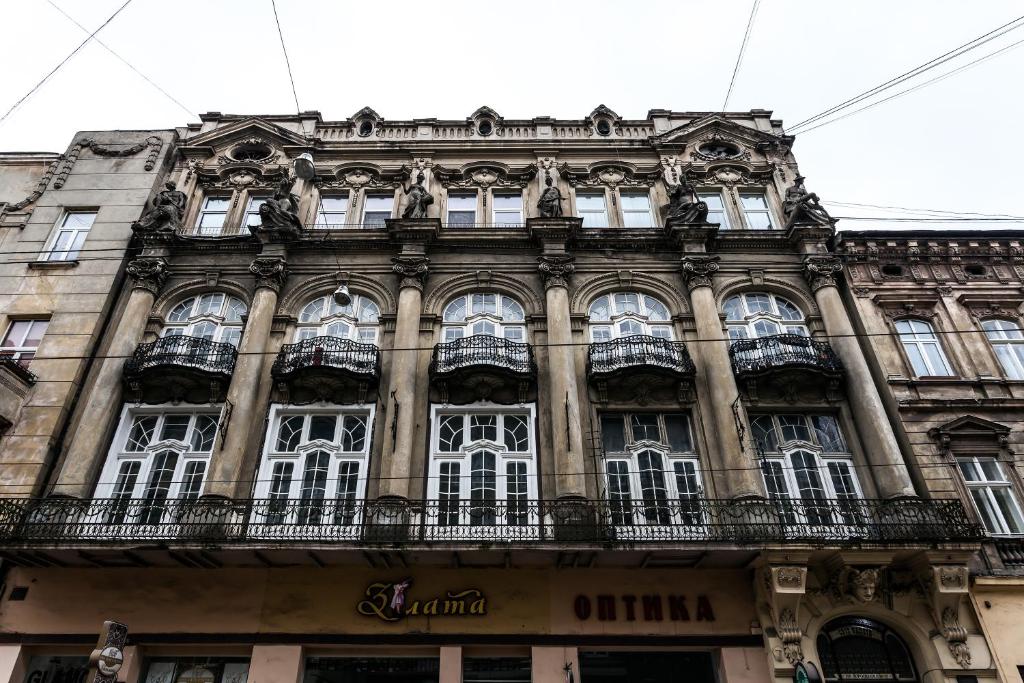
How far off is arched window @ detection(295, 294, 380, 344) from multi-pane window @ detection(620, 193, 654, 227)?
8804 mm

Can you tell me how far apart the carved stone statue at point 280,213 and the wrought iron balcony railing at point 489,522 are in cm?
859

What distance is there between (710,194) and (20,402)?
2133 centimetres

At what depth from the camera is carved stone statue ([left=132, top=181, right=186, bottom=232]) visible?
19.3 m

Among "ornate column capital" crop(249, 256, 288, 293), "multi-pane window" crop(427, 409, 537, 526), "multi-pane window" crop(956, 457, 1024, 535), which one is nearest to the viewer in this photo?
"multi-pane window" crop(956, 457, 1024, 535)

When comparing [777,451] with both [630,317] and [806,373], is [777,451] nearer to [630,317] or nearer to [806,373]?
[806,373]

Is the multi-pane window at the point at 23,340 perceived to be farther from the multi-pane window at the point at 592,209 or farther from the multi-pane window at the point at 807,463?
the multi-pane window at the point at 807,463

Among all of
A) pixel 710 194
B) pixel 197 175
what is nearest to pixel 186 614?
pixel 197 175

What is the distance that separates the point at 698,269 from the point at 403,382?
30.3 feet

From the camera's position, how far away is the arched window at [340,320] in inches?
719

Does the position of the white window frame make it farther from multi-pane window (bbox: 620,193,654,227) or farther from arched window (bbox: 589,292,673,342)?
multi-pane window (bbox: 620,193,654,227)

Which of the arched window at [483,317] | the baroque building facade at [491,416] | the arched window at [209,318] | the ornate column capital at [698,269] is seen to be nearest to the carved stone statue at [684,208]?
the baroque building facade at [491,416]

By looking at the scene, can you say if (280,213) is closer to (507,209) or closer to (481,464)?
(507,209)

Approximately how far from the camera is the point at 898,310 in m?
18.1

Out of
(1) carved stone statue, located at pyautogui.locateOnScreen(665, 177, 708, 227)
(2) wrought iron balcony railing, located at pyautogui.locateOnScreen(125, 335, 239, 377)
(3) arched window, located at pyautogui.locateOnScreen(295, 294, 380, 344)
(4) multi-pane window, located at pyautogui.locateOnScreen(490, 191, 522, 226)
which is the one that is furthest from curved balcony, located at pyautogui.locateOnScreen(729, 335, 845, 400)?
(2) wrought iron balcony railing, located at pyautogui.locateOnScreen(125, 335, 239, 377)
